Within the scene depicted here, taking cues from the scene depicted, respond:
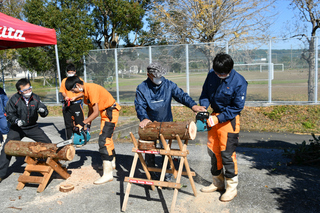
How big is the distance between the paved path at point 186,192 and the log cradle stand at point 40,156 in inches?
7.3

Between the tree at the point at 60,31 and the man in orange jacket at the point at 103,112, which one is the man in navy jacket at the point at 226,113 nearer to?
the man in orange jacket at the point at 103,112

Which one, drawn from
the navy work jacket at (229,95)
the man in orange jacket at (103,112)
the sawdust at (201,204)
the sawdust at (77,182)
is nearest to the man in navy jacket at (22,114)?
the sawdust at (77,182)

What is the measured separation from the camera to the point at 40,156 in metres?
4.36

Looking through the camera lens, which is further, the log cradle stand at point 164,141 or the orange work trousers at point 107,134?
the orange work trousers at point 107,134

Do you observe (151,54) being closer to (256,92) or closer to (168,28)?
(168,28)

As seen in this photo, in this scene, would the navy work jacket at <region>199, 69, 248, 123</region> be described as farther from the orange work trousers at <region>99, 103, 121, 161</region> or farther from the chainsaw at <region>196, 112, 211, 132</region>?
the orange work trousers at <region>99, 103, 121, 161</region>

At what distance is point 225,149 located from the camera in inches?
143

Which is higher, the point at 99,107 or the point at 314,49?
the point at 314,49

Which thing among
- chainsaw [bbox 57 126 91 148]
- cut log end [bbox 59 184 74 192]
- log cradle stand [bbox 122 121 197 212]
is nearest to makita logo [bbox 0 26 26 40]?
chainsaw [bbox 57 126 91 148]

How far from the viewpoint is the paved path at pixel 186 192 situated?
357 centimetres

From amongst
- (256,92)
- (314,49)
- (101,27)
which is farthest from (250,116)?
(101,27)

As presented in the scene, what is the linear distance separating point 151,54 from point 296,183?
9.19m

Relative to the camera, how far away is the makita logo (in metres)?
5.74

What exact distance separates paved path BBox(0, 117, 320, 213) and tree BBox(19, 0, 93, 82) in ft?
26.4
